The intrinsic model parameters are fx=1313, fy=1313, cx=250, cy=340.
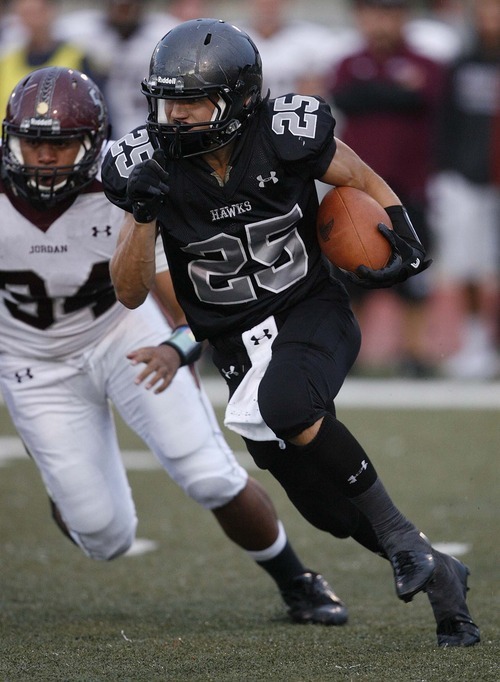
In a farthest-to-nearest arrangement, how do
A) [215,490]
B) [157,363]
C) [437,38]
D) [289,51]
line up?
[437,38], [289,51], [215,490], [157,363]

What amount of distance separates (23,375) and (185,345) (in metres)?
0.63

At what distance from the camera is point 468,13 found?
33.6 ft

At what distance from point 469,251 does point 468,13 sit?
2492mm

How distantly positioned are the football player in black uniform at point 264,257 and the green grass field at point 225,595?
0.98ft

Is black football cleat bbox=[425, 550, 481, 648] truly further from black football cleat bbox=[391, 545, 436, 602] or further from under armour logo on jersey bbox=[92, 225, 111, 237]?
under armour logo on jersey bbox=[92, 225, 111, 237]

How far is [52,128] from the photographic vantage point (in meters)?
3.91

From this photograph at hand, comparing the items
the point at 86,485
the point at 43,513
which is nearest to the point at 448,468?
the point at 43,513

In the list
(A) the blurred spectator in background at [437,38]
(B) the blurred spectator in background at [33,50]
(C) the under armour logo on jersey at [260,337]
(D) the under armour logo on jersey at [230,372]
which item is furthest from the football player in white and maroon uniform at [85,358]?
(A) the blurred spectator in background at [437,38]

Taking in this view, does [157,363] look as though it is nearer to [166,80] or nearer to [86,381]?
[86,381]

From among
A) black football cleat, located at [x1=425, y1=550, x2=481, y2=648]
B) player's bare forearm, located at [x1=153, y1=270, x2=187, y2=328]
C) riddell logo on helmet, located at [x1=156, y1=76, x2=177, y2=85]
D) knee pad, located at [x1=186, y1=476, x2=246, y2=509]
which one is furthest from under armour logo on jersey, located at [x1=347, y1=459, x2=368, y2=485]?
riddell logo on helmet, located at [x1=156, y1=76, x2=177, y2=85]

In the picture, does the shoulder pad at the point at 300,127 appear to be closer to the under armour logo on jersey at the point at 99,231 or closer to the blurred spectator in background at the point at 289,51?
the under armour logo on jersey at the point at 99,231

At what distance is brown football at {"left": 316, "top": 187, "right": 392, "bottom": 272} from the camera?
3.53 meters

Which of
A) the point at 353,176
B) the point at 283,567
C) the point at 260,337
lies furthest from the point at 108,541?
the point at 353,176

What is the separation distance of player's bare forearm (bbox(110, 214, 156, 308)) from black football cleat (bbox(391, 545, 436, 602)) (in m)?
0.99
